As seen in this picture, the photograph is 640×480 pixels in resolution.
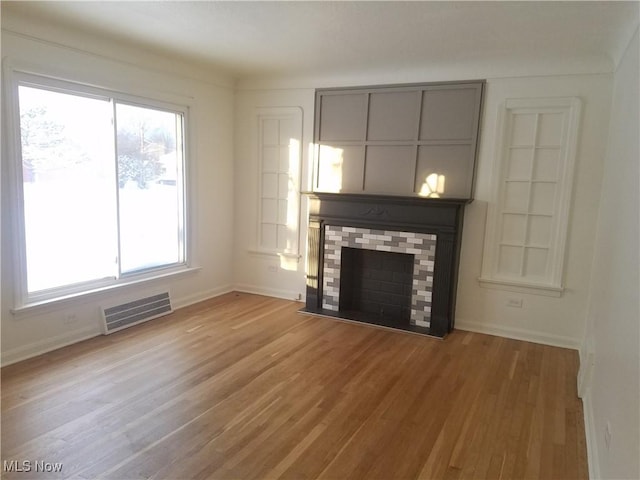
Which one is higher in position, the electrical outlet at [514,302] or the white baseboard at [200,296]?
the electrical outlet at [514,302]

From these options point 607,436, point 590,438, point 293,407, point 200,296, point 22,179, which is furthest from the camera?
point 200,296

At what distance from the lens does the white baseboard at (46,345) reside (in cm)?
340

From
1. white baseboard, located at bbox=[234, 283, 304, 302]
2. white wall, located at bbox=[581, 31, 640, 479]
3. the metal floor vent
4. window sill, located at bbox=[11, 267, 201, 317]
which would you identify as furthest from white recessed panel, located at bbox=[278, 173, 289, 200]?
white wall, located at bbox=[581, 31, 640, 479]

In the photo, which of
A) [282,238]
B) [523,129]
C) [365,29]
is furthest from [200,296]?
[523,129]

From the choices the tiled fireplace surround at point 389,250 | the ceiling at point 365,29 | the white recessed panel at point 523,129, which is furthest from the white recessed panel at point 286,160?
the white recessed panel at point 523,129

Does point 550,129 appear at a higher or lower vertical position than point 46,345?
higher

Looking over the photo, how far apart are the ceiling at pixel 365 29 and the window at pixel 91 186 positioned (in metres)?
0.65

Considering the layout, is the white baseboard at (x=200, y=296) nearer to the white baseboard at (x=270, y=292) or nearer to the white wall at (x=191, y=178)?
the white wall at (x=191, y=178)

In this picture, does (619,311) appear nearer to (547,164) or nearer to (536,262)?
(536,262)

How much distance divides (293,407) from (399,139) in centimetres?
305

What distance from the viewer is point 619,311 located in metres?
2.22

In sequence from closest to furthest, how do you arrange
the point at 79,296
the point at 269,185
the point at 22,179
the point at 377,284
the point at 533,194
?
the point at 22,179, the point at 79,296, the point at 533,194, the point at 377,284, the point at 269,185

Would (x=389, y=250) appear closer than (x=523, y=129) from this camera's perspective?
No

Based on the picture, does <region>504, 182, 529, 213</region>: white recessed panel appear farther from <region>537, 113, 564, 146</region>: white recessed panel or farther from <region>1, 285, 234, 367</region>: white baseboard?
<region>1, 285, 234, 367</region>: white baseboard
